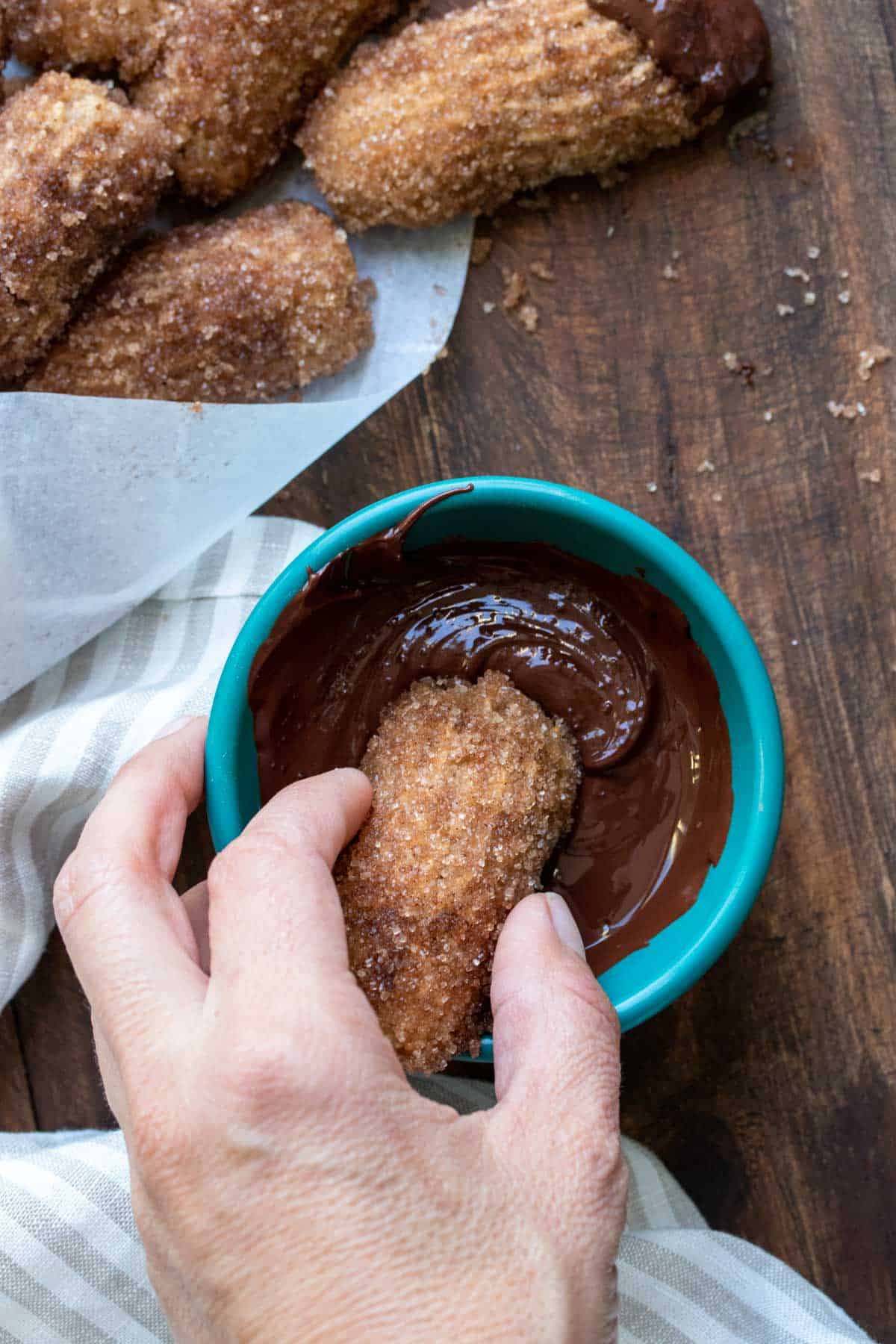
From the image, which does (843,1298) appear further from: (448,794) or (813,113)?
(813,113)

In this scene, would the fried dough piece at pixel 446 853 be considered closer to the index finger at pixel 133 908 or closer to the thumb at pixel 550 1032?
the thumb at pixel 550 1032

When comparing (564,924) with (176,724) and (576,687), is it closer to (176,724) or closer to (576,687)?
(576,687)

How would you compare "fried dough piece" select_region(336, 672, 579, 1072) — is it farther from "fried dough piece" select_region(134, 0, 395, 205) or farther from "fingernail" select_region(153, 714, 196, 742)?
"fried dough piece" select_region(134, 0, 395, 205)

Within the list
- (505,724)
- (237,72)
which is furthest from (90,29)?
(505,724)

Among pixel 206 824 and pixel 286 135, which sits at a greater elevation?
pixel 286 135

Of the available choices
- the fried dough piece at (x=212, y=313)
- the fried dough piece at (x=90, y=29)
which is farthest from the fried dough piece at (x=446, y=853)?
the fried dough piece at (x=90, y=29)

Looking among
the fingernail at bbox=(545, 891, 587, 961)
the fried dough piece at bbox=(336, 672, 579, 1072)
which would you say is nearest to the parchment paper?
the fried dough piece at bbox=(336, 672, 579, 1072)

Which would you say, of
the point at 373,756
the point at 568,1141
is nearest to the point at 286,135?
the point at 373,756
